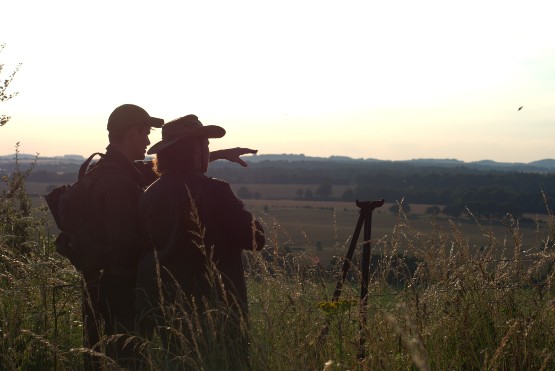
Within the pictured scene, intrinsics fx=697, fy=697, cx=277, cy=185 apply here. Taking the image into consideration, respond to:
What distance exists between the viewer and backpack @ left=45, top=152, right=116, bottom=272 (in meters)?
4.48

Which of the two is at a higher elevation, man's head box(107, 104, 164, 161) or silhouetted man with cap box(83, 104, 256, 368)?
man's head box(107, 104, 164, 161)

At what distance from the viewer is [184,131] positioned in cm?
436

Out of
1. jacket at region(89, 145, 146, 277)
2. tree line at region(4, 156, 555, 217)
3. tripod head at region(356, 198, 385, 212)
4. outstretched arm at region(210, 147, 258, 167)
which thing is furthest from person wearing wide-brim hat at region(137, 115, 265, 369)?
tree line at region(4, 156, 555, 217)

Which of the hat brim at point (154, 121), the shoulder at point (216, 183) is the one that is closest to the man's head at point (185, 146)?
the shoulder at point (216, 183)

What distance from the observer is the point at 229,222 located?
4.17 metres

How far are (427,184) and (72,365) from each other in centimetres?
9612

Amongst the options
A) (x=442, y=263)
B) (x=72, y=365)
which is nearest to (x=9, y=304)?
(x=72, y=365)

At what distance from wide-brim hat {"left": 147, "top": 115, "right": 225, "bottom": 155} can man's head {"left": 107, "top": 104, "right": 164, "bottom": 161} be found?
254mm

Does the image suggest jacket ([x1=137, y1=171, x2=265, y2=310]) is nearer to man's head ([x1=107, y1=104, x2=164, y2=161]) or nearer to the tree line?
man's head ([x1=107, y1=104, x2=164, y2=161])

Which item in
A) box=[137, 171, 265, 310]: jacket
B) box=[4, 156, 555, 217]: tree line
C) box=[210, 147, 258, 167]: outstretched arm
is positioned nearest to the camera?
box=[137, 171, 265, 310]: jacket

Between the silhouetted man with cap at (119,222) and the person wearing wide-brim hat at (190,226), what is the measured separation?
0.17 metres

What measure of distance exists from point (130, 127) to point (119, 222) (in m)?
0.69

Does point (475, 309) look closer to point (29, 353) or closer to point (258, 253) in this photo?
point (258, 253)

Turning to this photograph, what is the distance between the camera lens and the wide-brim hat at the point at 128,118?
4.73m
